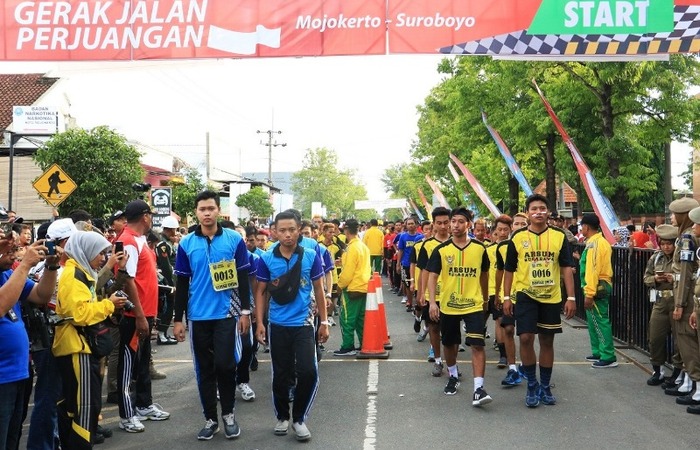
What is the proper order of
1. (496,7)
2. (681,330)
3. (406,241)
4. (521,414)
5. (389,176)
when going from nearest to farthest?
(521,414) → (681,330) → (496,7) → (406,241) → (389,176)

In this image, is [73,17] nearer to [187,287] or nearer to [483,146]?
[187,287]

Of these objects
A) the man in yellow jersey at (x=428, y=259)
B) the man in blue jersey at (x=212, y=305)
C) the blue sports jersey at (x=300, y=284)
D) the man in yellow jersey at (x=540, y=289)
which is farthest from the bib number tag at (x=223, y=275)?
the man in yellow jersey at (x=428, y=259)

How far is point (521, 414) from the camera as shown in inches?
293

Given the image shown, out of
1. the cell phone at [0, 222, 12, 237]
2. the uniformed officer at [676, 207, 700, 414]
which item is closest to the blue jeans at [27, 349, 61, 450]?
the cell phone at [0, 222, 12, 237]

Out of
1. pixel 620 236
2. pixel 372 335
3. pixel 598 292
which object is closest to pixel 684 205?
pixel 598 292

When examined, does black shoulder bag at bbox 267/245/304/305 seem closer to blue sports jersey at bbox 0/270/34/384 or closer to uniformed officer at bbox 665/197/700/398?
blue sports jersey at bbox 0/270/34/384

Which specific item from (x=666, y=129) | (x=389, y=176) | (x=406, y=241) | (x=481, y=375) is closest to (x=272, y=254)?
(x=481, y=375)

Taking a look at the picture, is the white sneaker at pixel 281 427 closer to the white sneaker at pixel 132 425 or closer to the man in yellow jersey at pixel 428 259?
the white sneaker at pixel 132 425

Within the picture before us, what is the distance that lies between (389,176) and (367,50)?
15752 cm

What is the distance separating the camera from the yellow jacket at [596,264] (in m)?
9.84

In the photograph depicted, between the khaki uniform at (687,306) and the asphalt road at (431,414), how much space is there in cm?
47

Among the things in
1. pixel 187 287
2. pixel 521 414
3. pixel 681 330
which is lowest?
pixel 521 414

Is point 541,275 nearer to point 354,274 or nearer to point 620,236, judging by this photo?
point 354,274

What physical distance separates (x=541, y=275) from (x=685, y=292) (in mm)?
1505
